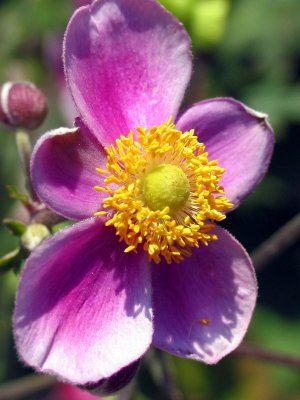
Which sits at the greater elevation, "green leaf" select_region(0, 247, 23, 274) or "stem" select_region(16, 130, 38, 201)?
"stem" select_region(16, 130, 38, 201)

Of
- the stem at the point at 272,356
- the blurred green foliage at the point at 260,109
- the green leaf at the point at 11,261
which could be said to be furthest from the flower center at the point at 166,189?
the blurred green foliage at the point at 260,109

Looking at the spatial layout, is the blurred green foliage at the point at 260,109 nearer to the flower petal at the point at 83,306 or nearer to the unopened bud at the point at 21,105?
the unopened bud at the point at 21,105

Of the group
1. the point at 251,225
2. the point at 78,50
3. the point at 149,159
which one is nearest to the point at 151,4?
the point at 78,50

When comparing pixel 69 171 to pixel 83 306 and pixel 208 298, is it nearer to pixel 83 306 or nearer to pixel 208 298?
pixel 83 306

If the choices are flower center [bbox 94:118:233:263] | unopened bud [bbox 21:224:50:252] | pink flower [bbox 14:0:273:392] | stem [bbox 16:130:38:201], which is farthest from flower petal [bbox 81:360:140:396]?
stem [bbox 16:130:38:201]

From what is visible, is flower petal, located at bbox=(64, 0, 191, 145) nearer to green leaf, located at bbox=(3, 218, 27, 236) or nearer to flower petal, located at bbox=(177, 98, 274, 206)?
flower petal, located at bbox=(177, 98, 274, 206)
